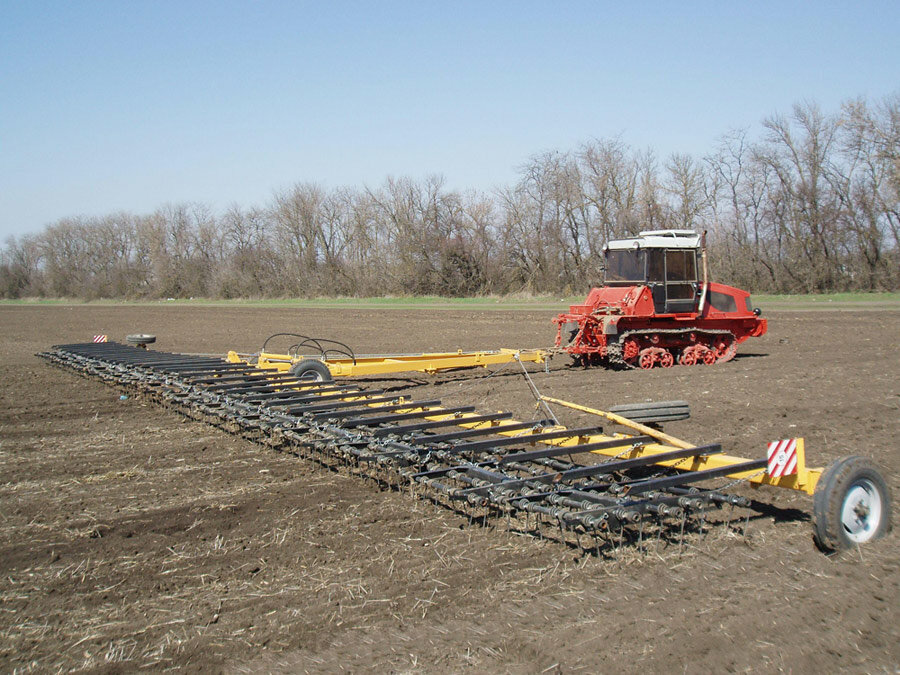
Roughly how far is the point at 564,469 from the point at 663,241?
9726mm

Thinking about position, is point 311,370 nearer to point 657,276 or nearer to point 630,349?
point 630,349

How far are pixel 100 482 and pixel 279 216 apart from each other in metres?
64.3

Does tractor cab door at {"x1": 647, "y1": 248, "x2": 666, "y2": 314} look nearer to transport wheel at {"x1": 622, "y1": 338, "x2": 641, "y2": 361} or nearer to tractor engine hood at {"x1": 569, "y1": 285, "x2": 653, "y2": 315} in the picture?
tractor engine hood at {"x1": 569, "y1": 285, "x2": 653, "y2": 315}

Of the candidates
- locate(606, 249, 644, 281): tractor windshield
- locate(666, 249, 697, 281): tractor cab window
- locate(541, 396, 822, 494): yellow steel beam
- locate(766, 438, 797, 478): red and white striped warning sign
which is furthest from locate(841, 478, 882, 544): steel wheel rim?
locate(666, 249, 697, 281): tractor cab window

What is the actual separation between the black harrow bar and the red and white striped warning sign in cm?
8

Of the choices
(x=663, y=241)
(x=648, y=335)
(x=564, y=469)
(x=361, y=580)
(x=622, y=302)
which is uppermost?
(x=663, y=241)

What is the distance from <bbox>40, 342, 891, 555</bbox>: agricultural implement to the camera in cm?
467

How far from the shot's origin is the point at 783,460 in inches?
196

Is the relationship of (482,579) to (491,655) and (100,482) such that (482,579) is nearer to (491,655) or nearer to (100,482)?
(491,655)

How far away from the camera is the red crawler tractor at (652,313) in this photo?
46.8ft

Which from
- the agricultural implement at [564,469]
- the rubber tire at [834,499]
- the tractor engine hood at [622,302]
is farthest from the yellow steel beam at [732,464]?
the tractor engine hood at [622,302]

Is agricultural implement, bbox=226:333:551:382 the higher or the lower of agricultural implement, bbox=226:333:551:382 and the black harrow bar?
the higher

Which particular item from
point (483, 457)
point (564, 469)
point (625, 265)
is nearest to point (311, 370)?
point (483, 457)

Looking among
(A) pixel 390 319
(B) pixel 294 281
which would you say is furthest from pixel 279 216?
(A) pixel 390 319
